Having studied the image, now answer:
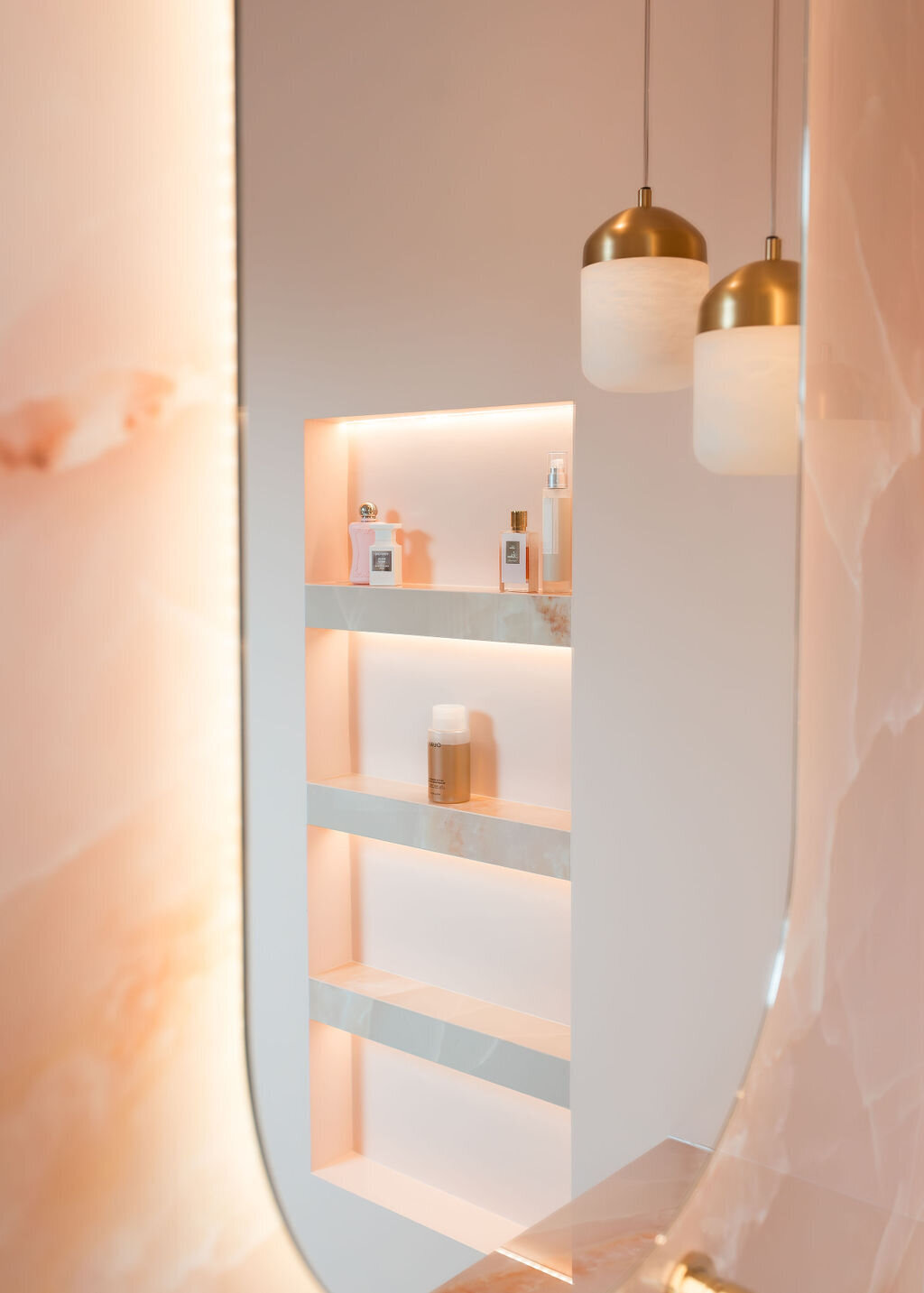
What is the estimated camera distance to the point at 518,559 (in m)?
0.46

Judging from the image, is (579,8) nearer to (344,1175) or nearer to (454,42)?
(454,42)

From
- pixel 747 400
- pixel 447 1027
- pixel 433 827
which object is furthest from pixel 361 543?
pixel 747 400

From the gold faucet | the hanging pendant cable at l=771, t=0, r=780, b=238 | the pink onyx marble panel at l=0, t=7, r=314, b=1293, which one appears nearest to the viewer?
the pink onyx marble panel at l=0, t=7, r=314, b=1293

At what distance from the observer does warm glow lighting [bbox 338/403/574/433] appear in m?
0.45

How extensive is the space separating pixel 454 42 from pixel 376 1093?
0.50 meters

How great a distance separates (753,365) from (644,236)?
134 mm

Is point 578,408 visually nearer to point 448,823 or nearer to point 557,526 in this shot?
point 557,526

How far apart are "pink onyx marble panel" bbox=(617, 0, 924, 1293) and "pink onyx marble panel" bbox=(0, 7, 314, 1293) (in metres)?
0.40

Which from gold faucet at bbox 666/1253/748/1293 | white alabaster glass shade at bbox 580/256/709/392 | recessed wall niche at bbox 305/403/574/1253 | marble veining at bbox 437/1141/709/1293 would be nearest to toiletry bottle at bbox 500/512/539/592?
recessed wall niche at bbox 305/403/574/1253

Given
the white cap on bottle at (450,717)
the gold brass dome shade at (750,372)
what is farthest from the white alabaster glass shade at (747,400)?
the white cap on bottle at (450,717)

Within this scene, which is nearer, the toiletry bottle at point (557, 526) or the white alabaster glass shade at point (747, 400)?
the toiletry bottle at point (557, 526)

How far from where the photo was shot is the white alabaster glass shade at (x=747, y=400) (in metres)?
0.60

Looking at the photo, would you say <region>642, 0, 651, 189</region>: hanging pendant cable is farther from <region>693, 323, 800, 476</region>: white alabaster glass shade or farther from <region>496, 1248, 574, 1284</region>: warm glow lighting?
<region>496, 1248, 574, 1284</region>: warm glow lighting

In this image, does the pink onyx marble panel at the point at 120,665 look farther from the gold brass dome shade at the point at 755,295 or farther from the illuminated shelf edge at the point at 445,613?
the gold brass dome shade at the point at 755,295
